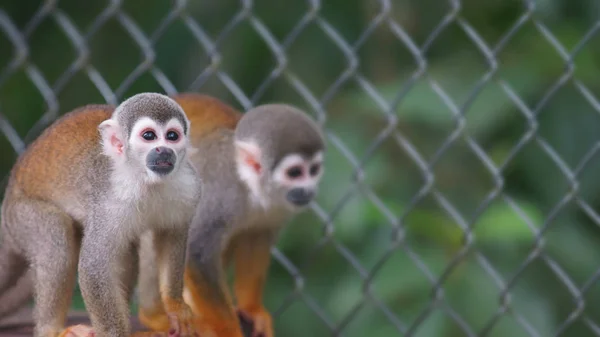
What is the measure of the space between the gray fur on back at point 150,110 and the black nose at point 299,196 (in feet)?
2.93

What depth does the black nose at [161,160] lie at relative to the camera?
2080 millimetres

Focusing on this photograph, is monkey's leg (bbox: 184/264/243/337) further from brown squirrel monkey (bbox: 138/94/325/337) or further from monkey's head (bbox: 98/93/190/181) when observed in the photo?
monkey's head (bbox: 98/93/190/181)

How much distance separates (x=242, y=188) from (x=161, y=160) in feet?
2.94

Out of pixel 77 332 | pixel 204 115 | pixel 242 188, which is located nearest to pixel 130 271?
pixel 77 332

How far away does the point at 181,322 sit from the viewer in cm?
234

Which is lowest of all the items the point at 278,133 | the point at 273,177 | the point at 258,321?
the point at 258,321

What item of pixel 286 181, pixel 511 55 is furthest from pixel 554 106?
pixel 286 181

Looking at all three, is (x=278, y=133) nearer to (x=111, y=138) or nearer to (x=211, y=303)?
(x=211, y=303)

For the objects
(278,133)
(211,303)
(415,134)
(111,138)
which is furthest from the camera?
(415,134)

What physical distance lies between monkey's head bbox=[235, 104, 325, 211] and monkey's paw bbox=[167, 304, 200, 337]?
0.67 m

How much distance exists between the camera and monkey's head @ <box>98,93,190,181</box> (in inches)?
81.6

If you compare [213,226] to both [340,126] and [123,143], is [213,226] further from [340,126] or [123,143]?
[340,126]

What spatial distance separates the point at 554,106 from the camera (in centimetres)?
460

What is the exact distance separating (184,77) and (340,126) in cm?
82
